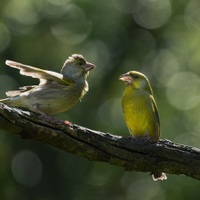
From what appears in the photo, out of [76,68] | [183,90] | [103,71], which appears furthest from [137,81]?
[183,90]

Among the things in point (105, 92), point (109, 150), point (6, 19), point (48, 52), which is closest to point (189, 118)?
point (105, 92)

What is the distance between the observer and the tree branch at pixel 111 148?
360 inches

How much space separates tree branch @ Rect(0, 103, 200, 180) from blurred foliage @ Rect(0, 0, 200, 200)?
38.5 feet

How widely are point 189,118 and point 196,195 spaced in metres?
3.00

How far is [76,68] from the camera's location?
39.2ft

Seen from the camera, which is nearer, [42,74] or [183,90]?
[42,74]

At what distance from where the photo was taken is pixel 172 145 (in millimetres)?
9703

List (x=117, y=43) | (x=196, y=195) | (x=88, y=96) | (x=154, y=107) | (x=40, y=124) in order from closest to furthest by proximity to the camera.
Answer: (x=40, y=124)
(x=154, y=107)
(x=196, y=195)
(x=88, y=96)
(x=117, y=43)

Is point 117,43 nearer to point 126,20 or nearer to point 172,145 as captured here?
point 126,20

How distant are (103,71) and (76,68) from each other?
42.7ft

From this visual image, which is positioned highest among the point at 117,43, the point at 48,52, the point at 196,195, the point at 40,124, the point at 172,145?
the point at 117,43

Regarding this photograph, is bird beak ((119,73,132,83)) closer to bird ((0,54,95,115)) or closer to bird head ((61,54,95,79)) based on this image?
bird ((0,54,95,115))

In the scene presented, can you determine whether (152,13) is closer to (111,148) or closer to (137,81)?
(137,81)

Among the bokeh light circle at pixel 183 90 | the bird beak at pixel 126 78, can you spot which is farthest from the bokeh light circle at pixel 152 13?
the bird beak at pixel 126 78
